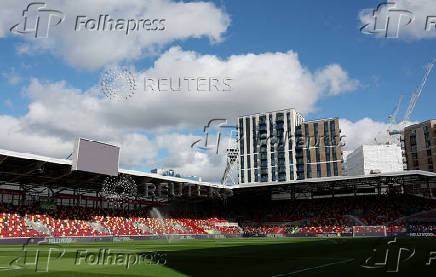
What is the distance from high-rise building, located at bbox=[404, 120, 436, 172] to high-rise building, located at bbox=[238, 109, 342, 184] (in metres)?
26.4

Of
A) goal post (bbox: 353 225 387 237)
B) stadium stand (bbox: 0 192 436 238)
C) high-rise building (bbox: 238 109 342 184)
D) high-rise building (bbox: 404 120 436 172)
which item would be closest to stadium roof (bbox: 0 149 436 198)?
stadium stand (bbox: 0 192 436 238)

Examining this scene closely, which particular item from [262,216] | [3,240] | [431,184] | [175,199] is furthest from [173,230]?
[431,184]

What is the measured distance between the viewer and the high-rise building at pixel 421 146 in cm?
13739

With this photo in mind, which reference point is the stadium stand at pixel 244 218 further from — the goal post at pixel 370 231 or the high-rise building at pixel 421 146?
the high-rise building at pixel 421 146

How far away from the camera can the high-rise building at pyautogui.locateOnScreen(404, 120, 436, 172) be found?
137387 millimetres

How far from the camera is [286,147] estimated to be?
17125 cm

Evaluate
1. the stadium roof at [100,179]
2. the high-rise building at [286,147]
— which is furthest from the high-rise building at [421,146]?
the stadium roof at [100,179]

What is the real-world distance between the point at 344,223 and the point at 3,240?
54.0 meters

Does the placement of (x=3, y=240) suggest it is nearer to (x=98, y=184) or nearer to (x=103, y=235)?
(x=103, y=235)

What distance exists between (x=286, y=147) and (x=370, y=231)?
108m

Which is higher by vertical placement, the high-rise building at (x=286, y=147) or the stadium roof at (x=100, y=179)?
the high-rise building at (x=286, y=147)

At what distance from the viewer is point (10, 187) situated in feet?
189

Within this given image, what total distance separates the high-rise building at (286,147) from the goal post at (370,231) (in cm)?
9723

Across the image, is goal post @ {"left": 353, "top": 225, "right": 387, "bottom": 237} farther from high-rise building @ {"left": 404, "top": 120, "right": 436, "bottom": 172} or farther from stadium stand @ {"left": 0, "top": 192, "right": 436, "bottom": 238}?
high-rise building @ {"left": 404, "top": 120, "right": 436, "bottom": 172}
